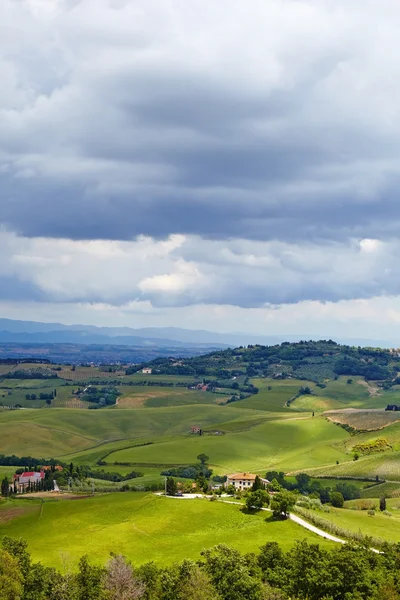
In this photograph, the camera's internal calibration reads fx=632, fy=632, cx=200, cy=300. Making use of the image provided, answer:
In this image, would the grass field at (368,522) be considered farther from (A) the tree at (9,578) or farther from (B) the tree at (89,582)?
(A) the tree at (9,578)

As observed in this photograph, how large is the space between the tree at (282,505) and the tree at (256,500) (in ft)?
12.2

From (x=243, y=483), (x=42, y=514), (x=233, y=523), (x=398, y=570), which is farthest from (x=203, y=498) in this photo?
(x=398, y=570)

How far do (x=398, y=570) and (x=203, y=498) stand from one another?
6128cm

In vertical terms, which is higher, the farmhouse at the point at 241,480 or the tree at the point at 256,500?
the tree at the point at 256,500

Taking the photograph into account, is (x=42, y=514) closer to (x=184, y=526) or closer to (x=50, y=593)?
(x=184, y=526)

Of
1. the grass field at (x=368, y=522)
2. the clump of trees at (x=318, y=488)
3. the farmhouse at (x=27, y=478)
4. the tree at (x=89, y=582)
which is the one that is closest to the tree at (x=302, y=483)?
the clump of trees at (x=318, y=488)

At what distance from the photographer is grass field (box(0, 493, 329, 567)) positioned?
344ft

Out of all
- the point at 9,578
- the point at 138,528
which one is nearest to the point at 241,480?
the point at 138,528

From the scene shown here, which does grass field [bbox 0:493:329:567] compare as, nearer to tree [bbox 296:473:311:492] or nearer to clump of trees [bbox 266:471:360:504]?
clump of trees [bbox 266:471:360:504]

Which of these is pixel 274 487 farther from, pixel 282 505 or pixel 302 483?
pixel 302 483

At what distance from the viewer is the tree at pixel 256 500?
126m

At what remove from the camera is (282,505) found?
12088 centimetres

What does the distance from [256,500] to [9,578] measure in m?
Answer: 60.6

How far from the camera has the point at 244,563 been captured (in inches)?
3292
